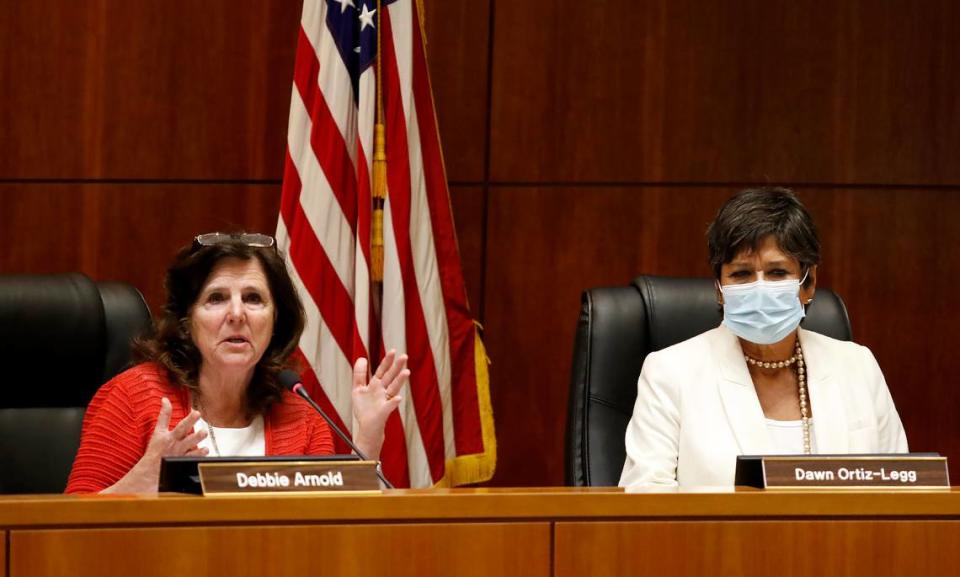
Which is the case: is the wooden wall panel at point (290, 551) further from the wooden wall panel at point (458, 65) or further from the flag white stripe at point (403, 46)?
the wooden wall panel at point (458, 65)

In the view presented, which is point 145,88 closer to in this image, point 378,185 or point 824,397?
point 378,185

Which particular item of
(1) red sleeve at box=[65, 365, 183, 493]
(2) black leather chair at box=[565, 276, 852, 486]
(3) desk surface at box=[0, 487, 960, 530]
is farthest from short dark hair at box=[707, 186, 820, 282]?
(1) red sleeve at box=[65, 365, 183, 493]

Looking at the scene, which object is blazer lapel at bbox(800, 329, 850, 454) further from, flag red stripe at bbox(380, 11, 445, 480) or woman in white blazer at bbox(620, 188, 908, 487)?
flag red stripe at bbox(380, 11, 445, 480)

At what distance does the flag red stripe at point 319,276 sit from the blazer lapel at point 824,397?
117 cm

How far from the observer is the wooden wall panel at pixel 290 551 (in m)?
1.58

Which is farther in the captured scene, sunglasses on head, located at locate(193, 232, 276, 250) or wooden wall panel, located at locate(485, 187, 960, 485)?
wooden wall panel, located at locate(485, 187, 960, 485)

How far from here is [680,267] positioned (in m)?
3.70

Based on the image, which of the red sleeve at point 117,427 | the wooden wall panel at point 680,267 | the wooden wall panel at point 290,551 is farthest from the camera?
the wooden wall panel at point 680,267

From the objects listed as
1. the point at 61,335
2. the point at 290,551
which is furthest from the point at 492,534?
the point at 61,335

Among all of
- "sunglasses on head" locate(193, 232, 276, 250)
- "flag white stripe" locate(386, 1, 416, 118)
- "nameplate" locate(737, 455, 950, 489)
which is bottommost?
"nameplate" locate(737, 455, 950, 489)

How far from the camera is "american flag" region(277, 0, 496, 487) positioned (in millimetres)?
3238

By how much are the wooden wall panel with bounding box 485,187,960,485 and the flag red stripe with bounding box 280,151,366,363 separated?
59cm

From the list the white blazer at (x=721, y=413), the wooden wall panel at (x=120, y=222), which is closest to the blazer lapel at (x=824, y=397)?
the white blazer at (x=721, y=413)

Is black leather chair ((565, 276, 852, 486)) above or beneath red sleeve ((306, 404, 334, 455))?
above
